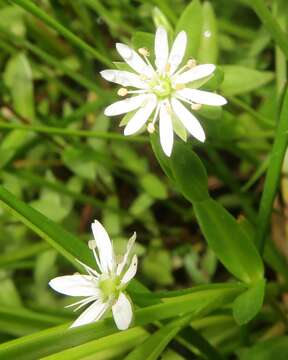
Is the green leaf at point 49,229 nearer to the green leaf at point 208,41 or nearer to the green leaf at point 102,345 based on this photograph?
the green leaf at point 102,345

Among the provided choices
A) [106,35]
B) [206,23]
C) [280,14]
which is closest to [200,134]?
[206,23]

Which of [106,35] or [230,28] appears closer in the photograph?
[230,28]

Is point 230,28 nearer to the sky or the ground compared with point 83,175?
nearer to the sky

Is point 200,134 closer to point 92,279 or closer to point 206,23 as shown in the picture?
point 92,279

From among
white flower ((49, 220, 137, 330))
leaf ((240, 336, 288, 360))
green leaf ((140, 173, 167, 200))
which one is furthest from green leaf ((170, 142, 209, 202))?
green leaf ((140, 173, 167, 200))

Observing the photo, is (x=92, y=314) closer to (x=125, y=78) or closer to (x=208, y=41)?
(x=125, y=78)

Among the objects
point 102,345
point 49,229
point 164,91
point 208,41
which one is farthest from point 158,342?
point 208,41
